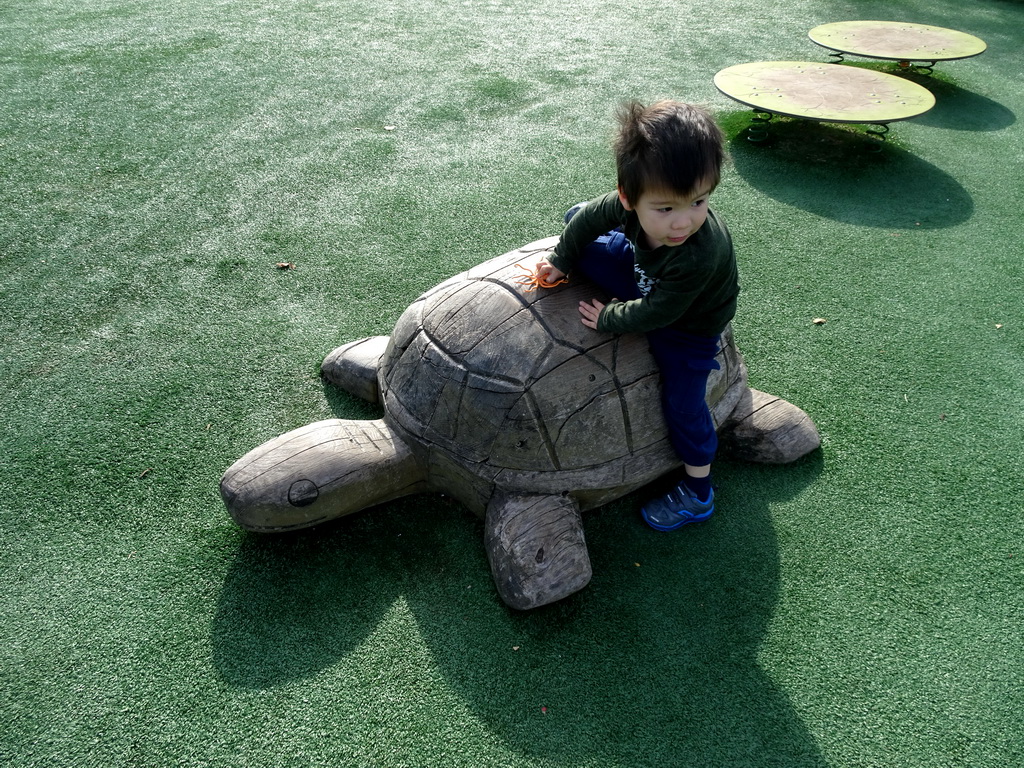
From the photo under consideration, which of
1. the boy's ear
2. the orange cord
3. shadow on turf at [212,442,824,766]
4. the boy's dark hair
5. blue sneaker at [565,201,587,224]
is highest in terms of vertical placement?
the boy's dark hair

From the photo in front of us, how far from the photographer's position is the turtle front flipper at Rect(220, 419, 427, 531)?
2422 mm

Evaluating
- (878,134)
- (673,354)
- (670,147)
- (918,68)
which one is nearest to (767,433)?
(673,354)

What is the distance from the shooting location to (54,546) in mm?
2633

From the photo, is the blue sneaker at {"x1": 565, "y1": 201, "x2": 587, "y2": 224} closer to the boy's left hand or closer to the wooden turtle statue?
the wooden turtle statue

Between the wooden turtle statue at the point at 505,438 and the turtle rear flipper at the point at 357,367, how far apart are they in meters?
0.46

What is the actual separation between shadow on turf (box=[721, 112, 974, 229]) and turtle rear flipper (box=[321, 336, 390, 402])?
3345 mm

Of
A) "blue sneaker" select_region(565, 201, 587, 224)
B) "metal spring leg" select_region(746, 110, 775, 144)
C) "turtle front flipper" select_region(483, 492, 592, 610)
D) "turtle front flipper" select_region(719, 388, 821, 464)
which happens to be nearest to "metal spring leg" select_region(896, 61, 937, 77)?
"metal spring leg" select_region(746, 110, 775, 144)

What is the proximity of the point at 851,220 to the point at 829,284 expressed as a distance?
3.05 feet

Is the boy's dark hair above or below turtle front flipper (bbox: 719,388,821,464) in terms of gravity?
above

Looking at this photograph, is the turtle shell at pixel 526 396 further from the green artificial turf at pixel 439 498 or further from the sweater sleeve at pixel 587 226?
the green artificial turf at pixel 439 498

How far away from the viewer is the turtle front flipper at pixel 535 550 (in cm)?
236

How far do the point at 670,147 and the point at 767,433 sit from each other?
4.97ft

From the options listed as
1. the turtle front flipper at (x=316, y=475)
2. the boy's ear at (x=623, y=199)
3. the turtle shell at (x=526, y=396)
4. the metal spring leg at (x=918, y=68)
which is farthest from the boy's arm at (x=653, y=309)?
the metal spring leg at (x=918, y=68)

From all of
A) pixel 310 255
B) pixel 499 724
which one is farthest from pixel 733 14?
pixel 499 724
